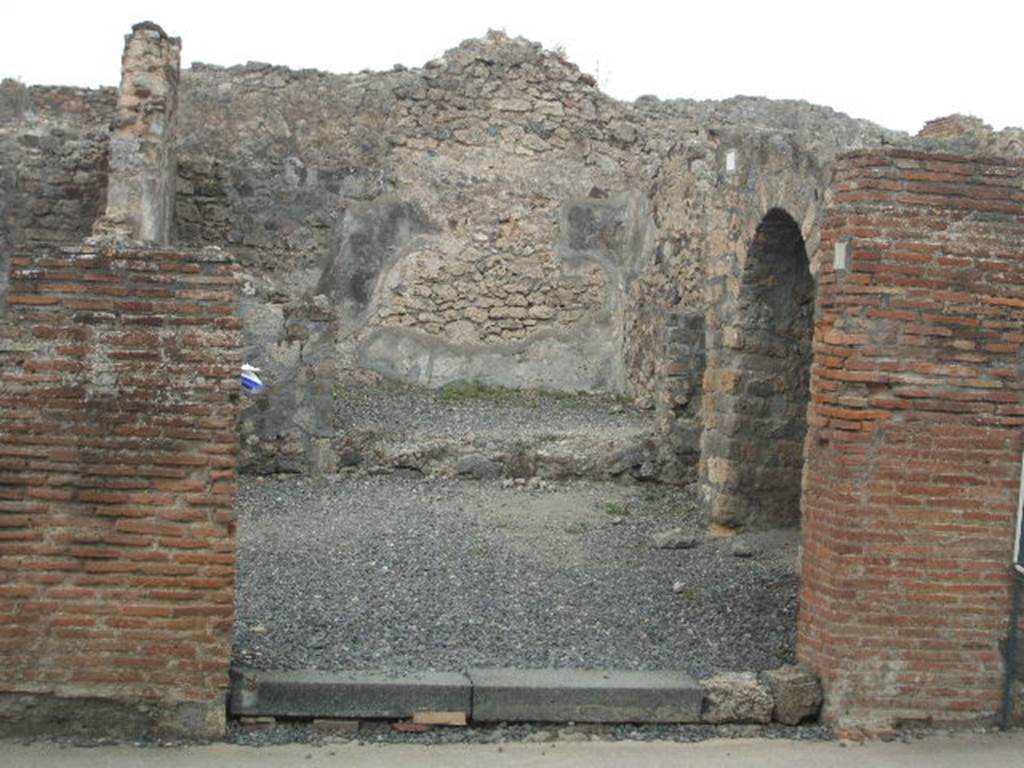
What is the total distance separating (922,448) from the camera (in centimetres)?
581

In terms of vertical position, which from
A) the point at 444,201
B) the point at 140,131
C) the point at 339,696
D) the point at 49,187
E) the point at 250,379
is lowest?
the point at 339,696

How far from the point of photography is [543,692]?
5.76 metres

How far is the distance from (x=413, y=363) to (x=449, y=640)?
7.56 m

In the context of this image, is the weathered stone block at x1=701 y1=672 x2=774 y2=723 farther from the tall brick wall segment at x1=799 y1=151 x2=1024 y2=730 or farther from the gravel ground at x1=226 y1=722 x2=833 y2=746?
the tall brick wall segment at x1=799 y1=151 x2=1024 y2=730

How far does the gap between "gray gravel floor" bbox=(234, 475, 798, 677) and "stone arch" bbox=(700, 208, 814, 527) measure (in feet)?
1.07

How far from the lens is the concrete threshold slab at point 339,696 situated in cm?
560

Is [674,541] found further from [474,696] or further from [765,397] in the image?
[474,696]

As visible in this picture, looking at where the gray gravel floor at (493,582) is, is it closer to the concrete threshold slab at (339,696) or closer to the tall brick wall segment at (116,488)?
the concrete threshold slab at (339,696)

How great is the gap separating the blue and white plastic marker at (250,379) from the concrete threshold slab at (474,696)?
4.20m

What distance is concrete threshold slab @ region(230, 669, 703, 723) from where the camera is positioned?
18.5ft

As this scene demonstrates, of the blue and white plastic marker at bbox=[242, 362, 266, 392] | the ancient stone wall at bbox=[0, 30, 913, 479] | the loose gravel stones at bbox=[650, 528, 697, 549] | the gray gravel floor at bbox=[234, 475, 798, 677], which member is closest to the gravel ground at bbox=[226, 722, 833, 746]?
the gray gravel floor at bbox=[234, 475, 798, 677]

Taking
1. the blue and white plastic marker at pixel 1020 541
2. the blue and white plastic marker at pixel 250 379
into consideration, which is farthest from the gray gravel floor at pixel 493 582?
the blue and white plastic marker at pixel 1020 541

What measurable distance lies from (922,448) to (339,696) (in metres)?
2.84

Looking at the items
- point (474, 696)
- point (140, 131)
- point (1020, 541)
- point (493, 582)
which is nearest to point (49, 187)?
point (140, 131)
